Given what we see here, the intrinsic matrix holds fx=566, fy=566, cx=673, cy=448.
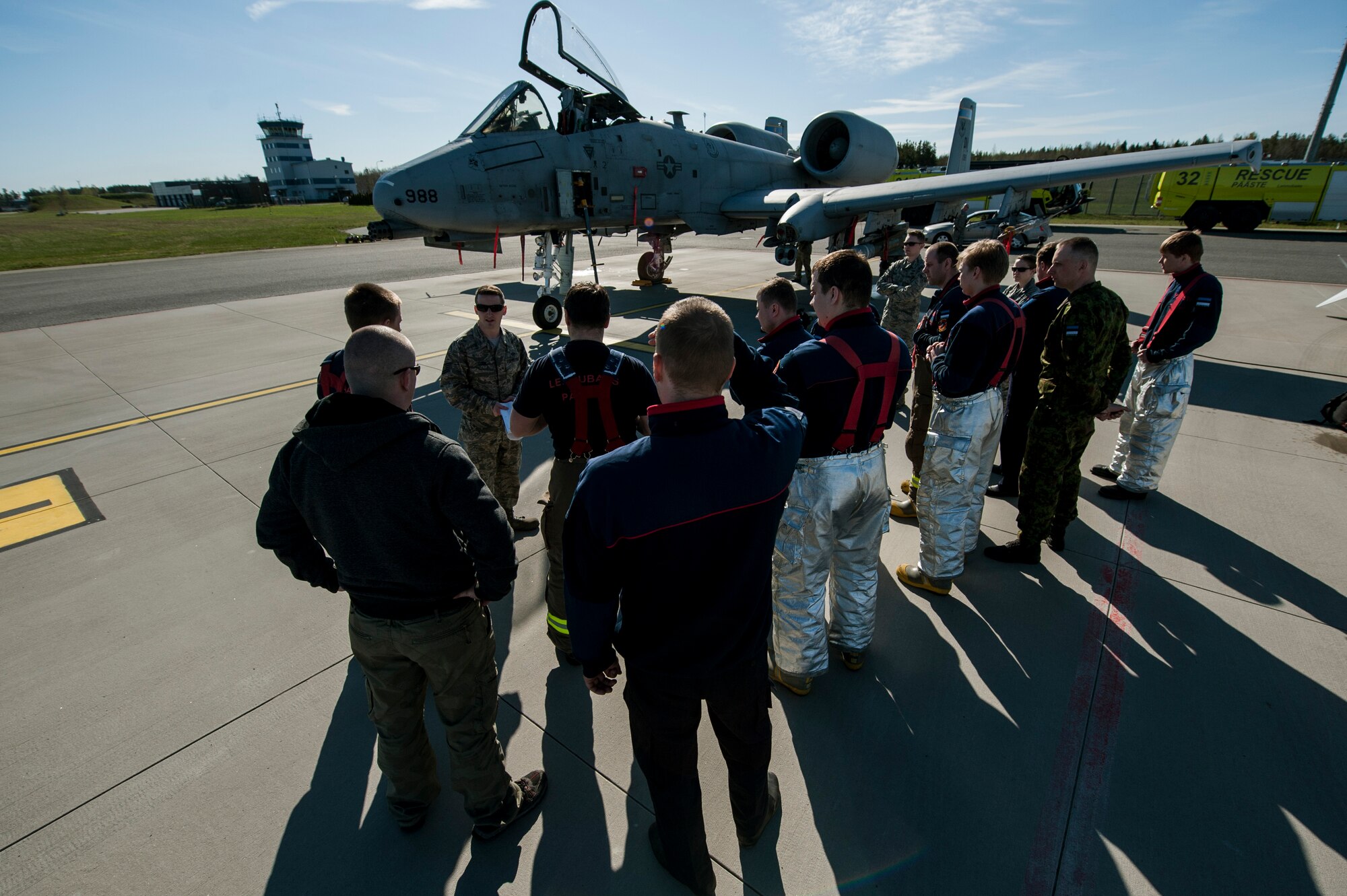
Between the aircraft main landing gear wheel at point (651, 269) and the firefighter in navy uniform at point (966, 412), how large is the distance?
11.5 metres

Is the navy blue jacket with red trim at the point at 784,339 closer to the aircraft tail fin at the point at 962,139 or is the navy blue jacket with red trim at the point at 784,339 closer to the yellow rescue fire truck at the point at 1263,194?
the aircraft tail fin at the point at 962,139

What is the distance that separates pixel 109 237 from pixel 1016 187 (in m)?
46.7

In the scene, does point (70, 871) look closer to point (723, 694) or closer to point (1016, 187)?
point (723, 694)

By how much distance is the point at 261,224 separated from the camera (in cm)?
4244

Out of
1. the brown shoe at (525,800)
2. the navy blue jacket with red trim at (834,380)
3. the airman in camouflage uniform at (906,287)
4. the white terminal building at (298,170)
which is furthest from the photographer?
the white terminal building at (298,170)

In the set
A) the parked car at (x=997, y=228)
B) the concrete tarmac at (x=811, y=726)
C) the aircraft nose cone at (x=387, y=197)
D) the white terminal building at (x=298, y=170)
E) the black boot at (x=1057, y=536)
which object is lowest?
the concrete tarmac at (x=811, y=726)

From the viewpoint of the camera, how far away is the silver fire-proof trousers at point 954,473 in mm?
3516

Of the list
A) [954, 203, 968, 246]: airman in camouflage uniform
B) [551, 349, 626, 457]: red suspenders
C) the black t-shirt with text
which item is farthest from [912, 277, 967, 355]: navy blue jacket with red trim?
[954, 203, 968, 246]: airman in camouflage uniform

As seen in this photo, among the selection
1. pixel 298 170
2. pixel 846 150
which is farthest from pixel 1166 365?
pixel 298 170

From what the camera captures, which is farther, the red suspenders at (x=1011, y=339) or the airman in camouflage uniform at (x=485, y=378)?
the airman in camouflage uniform at (x=485, y=378)

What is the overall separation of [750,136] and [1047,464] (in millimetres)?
14788

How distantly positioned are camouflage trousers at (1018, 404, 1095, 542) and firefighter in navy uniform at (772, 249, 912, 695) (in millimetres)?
1601

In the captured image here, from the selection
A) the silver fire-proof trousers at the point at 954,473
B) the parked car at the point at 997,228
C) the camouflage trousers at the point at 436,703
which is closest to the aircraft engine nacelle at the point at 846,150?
the parked car at the point at 997,228

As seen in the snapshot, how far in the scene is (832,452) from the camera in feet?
9.32
